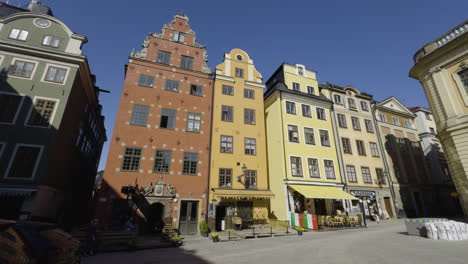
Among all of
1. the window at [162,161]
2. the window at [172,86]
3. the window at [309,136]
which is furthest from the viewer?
the window at [309,136]

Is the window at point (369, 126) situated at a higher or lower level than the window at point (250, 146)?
higher

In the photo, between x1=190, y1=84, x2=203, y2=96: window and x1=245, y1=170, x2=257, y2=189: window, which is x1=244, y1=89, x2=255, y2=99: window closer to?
x1=190, y1=84, x2=203, y2=96: window

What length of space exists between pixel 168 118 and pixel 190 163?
5031mm

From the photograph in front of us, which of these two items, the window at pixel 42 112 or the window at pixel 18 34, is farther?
the window at pixel 18 34

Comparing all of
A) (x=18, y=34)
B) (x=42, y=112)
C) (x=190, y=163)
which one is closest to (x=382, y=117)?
(x=190, y=163)

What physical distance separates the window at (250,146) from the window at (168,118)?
801cm

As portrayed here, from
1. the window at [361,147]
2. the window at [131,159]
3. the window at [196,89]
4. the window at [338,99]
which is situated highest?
the window at [338,99]

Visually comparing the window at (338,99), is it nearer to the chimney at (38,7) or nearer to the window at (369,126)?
the window at (369,126)

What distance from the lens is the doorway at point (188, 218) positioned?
17.7 meters

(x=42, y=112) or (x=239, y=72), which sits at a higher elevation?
(x=239, y=72)

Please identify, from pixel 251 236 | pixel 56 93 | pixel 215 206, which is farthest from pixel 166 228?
pixel 56 93

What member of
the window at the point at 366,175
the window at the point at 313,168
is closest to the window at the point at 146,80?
the window at the point at 313,168

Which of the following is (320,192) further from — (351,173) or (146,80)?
(146,80)

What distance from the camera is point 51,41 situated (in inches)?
715
